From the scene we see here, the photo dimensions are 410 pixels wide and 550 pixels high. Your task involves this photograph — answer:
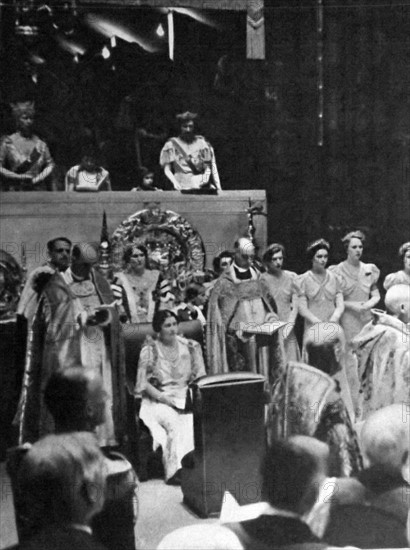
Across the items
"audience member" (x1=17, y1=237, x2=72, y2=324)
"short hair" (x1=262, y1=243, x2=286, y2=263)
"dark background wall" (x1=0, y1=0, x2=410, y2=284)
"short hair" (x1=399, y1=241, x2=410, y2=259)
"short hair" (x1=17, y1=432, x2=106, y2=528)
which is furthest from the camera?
"short hair" (x1=399, y1=241, x2=410, y2=259)

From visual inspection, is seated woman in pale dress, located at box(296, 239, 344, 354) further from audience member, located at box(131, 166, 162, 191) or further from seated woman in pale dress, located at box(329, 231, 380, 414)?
audience member, located at box(131, 166, 162, 191)

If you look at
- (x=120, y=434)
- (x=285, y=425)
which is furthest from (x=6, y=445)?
(x=285, y=425)

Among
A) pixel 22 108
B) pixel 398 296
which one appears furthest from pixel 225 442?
pixel 22 108

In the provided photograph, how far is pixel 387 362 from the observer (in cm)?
627

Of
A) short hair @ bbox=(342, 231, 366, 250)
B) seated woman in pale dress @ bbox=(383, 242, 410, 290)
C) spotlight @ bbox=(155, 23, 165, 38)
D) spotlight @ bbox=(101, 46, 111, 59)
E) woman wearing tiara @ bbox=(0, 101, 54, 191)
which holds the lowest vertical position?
seated woman in pale dress @ bbox=(383, 242, 410, 290)

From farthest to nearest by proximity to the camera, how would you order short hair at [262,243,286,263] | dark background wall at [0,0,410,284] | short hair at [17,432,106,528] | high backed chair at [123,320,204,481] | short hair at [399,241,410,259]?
short hair at [399,241,410,259], short hair at [262,243,286,263], dark background wall at [0,0,410,284], high backed chair at [123,320,204,481], short hair at [17,432,106,528]

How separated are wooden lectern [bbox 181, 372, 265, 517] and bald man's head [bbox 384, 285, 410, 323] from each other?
1.10 m

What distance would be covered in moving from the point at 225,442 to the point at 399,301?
60.5 inches

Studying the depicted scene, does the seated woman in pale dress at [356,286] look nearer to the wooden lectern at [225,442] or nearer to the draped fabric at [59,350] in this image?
the wooden lectern at [225,442]

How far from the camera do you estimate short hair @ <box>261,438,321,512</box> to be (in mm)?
6082

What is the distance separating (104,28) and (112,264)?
5.14 feet

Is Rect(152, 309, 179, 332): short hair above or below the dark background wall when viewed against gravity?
below

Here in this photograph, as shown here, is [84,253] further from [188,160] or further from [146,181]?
[188,160]

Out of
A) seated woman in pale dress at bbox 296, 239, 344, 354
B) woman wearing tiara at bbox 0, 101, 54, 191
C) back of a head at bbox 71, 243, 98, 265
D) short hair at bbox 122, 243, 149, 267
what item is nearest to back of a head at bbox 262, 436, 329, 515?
seated woman in pale dress at bbox 296, 239, 344, 354
